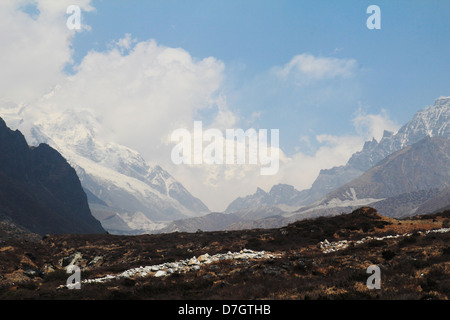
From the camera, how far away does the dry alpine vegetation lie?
Answer: 1870cm

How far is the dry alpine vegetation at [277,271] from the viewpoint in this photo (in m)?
18.7

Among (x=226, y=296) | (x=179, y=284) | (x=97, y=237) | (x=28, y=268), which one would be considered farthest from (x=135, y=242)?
(x=226, y=296)

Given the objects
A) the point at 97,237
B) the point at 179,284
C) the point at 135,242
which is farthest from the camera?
the point at 97,237

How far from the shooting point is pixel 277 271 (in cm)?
2425
